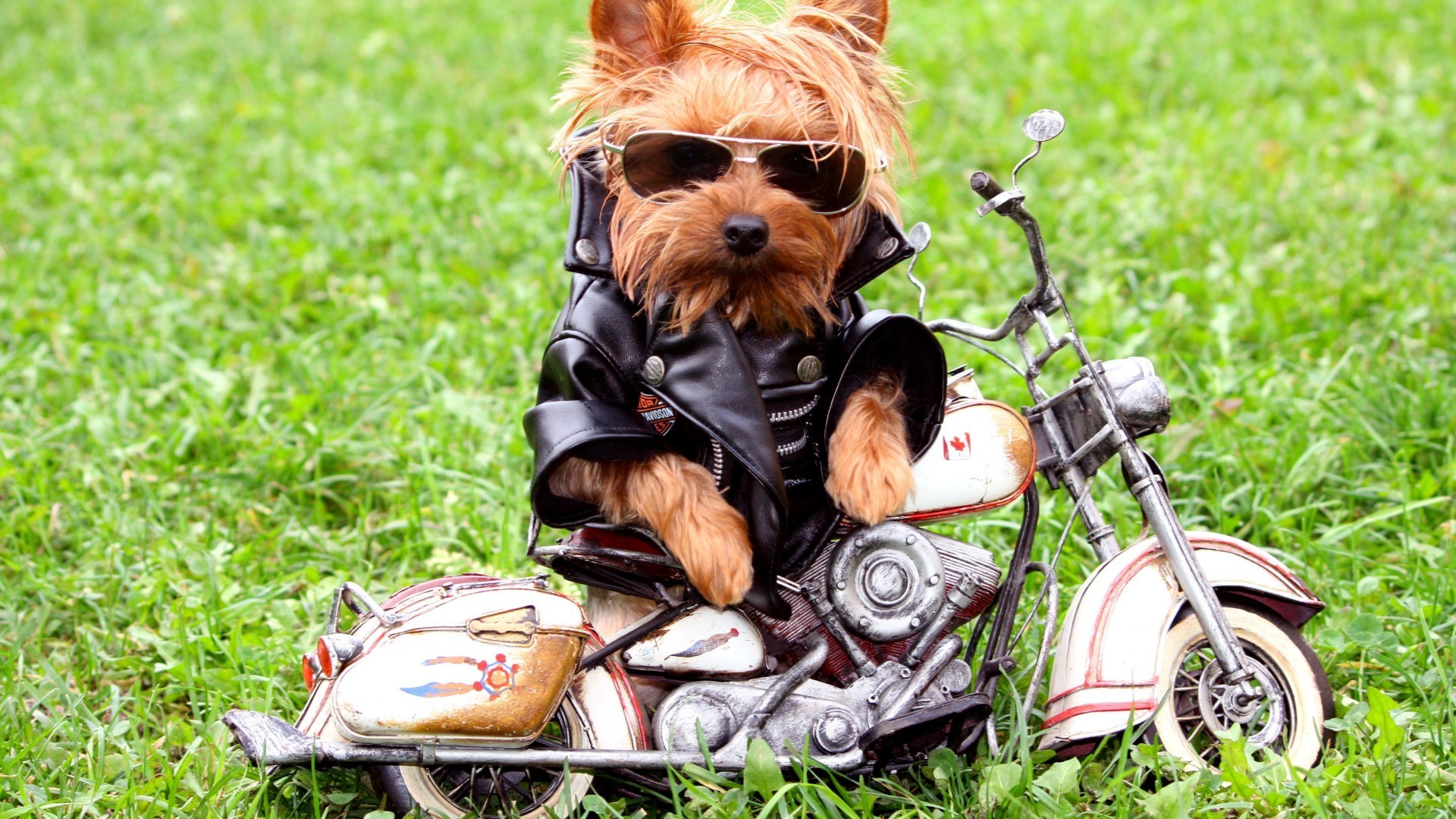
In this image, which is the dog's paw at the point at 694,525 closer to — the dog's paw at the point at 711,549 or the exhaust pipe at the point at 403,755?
the dog's paw at the point at 711,549

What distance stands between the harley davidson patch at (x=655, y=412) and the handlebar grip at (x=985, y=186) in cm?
77

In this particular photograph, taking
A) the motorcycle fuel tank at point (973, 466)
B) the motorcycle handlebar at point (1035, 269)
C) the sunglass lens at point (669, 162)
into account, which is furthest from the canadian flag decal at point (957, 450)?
the sunglass lens at point (669, 162)

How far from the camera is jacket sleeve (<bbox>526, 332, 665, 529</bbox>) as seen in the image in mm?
2443

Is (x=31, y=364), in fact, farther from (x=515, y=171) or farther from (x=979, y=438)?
(x=979, y=438)

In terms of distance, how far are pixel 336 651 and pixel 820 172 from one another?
1384mm

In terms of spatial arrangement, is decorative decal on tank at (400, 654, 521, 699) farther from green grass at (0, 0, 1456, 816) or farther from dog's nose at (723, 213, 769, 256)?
dog's nose at (723, 213, 769, 256)

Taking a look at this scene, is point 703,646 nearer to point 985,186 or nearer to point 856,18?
point 985,186

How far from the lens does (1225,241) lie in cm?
559

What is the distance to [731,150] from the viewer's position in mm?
2441

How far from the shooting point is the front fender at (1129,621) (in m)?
2.69

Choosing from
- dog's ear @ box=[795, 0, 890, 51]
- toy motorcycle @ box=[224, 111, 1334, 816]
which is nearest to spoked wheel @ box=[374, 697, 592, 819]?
toy motorcycle @ box=[224, 111, 1334, 816]

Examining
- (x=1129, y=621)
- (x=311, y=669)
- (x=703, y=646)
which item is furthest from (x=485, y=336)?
(x=1129, y=621)

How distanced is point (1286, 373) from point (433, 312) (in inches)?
136

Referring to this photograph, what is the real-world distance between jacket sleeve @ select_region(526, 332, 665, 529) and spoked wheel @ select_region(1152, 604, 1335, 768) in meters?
1.24
